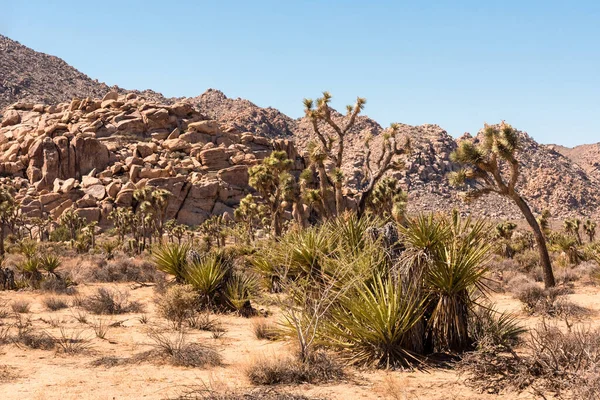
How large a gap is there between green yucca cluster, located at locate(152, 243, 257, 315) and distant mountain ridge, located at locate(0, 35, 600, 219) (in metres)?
77.2

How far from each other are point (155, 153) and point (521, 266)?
218 ft

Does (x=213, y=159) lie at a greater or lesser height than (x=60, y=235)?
greater

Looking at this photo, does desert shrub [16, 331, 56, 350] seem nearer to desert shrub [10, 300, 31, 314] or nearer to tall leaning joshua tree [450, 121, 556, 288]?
desert shrub [10, 300, 31, 314]

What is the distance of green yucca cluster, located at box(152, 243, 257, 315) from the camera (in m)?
12.8

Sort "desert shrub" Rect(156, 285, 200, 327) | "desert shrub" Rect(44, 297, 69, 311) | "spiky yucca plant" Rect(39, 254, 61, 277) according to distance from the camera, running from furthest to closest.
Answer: "spiky yucca plant" Rect(39, 254, 61, 277)
"desert shrub" Rect(44, 297, 69, 311)
"desert shrub" Rect(156, 285, 200, 327)

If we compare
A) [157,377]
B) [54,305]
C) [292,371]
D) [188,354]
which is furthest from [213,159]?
[292,371]

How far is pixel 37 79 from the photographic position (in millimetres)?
118562

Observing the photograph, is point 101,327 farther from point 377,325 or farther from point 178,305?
point 377,325

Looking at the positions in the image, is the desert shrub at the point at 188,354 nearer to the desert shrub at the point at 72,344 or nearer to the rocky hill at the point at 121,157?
the desert shrub at the point at 72,344

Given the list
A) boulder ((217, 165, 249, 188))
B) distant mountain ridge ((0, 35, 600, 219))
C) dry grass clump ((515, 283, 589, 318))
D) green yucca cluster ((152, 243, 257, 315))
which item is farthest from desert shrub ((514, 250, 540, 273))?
distant mountain ridge ((0, 35, 600, 219))

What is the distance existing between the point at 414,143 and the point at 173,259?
98.5 metres

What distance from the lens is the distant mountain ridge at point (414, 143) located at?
328 ft

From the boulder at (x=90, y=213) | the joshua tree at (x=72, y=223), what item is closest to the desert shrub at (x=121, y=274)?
the joshua tree at (x=72, y=223)

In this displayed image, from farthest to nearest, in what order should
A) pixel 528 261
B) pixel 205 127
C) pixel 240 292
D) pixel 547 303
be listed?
pixel 205 127, pixel 528 261, pixel 547 303, pixel 240 292
